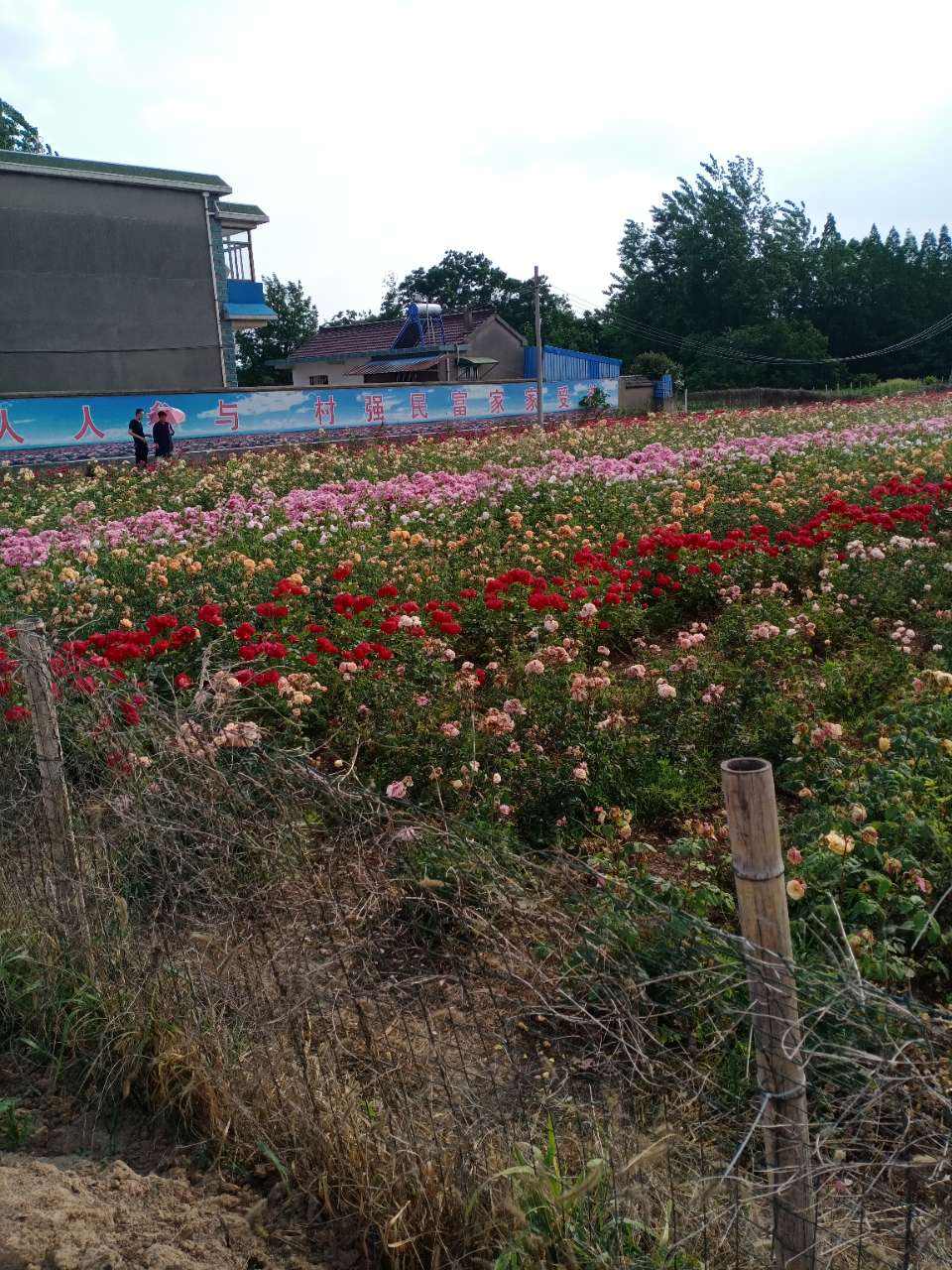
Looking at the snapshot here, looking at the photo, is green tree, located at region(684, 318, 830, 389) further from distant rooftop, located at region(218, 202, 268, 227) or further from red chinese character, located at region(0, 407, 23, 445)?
red chinese character, located at region(0, 407, 23, 445)

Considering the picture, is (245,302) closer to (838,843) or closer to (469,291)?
(838,843)

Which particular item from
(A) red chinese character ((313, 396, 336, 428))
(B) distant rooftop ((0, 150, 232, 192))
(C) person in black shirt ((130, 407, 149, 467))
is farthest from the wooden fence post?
(B) distant rooftop ((0, 150, 232, 192))

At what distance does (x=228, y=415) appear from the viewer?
18078 millimetres

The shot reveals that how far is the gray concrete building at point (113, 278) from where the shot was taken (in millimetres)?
22375

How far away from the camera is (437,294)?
61594 mm

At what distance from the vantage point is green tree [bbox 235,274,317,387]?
166ft

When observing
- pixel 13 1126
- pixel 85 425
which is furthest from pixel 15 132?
pixel 13 1126

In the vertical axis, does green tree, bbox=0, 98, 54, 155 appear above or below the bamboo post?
above

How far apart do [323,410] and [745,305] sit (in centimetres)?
3871

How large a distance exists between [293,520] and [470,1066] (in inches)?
264

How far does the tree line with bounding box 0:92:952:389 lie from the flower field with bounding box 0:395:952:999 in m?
41.1

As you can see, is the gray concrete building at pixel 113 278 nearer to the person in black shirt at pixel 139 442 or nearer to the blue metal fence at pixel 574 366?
the person in black shirt at pixel 139 442

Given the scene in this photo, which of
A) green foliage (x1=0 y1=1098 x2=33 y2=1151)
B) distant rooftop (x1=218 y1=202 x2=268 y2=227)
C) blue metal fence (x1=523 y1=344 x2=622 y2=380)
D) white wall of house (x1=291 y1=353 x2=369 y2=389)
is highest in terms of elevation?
distant rooftop (x1=218 y1=202 x2=268 y2=227)

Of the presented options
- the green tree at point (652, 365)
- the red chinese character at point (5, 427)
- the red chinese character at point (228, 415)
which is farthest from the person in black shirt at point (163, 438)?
the green tree at point (652, 365)
